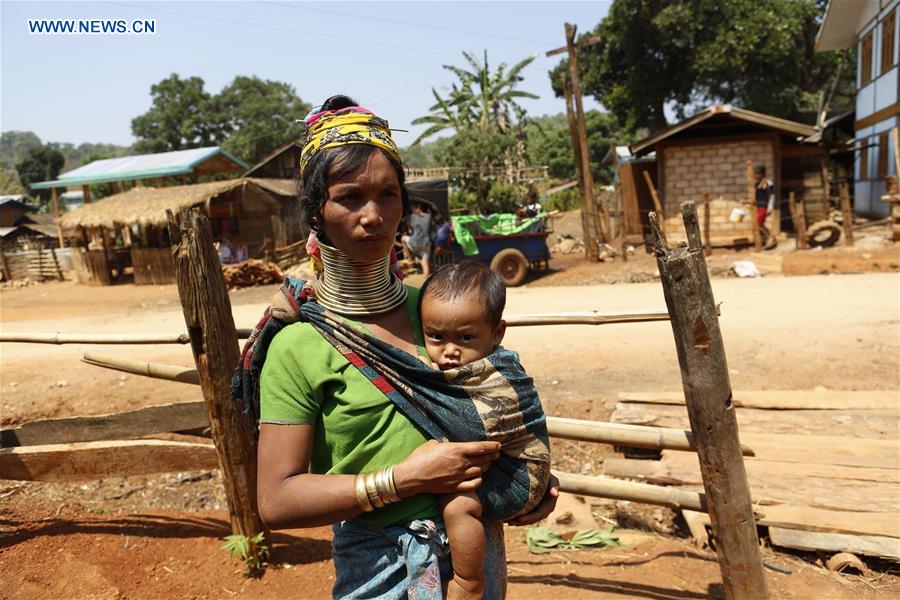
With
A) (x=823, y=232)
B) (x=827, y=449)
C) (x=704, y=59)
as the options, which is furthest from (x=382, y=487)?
(x=704, y=59)

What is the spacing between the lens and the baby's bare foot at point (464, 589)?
4.94ft

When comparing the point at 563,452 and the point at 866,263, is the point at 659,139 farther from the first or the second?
the point at 563,452

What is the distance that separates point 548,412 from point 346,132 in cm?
485

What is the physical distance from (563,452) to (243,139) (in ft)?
150

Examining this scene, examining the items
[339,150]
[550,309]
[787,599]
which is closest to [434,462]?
[339,150]

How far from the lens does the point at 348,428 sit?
1458 millimetres

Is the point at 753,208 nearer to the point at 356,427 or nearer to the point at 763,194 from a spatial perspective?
the point at 763,194

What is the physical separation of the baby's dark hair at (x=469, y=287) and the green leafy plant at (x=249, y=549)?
235 centimetres

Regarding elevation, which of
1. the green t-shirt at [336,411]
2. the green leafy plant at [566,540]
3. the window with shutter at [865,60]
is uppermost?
the window with shutter at [865,60]

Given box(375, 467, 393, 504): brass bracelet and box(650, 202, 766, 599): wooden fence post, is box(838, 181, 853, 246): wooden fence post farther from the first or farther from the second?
box(375, 467, 393, 504): brass bracelet

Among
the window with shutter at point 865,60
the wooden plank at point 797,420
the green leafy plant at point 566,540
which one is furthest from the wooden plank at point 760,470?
the window with shutter at point 865,60

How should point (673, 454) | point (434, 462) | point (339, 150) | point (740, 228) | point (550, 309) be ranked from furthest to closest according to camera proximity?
1. point (740, 228)
2. point (550, 309)
3. point (673, 454)
4. point (339, 150)
5. point (434, 462)

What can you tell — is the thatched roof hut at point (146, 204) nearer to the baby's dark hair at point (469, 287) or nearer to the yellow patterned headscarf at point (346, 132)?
the yellow patterned headscarf at point (346, 132)

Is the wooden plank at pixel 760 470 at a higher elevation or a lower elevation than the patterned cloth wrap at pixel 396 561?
lower
